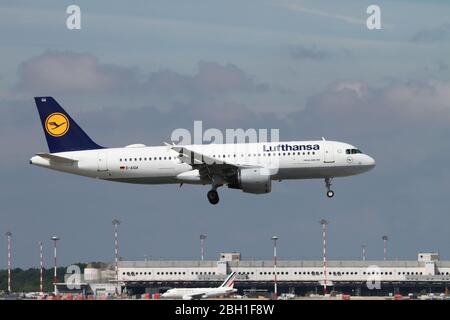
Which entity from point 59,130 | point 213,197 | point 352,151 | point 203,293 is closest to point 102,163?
point 59,130

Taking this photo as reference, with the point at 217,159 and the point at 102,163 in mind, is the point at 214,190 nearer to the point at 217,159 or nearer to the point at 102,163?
the point at 217,159

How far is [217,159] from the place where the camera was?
103m

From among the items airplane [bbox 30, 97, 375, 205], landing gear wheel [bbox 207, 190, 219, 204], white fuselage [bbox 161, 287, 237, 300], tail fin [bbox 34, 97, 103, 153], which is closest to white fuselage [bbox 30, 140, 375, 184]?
airplane [bbox 30, 97, 375, 205]

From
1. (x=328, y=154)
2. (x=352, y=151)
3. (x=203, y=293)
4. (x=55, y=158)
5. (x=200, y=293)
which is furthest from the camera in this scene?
(x=200, y=293)

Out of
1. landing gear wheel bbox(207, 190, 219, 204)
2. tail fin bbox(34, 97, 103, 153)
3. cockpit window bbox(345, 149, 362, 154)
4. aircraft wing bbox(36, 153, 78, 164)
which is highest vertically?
tail fin bbox(34, 97, 103, 153)

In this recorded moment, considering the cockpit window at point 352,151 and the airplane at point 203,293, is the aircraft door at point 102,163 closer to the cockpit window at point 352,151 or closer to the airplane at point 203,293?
the cockpit window at point 352,151

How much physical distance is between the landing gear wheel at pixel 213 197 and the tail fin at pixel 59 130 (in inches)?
484

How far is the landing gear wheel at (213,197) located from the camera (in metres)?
103

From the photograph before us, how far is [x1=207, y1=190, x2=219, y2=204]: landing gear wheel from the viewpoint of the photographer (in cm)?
10344

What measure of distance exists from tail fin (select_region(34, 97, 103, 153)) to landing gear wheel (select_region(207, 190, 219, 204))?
12.3 m

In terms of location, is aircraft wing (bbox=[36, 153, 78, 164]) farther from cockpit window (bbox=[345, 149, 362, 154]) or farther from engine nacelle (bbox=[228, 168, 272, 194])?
cockpit window (bbox=[345, 149, 362, 154])

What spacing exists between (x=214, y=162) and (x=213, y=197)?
11.0 ft

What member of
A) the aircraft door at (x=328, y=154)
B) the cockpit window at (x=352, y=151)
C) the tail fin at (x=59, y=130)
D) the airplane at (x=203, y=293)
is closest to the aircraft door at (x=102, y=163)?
the tail fin at (x=59, y=130)
